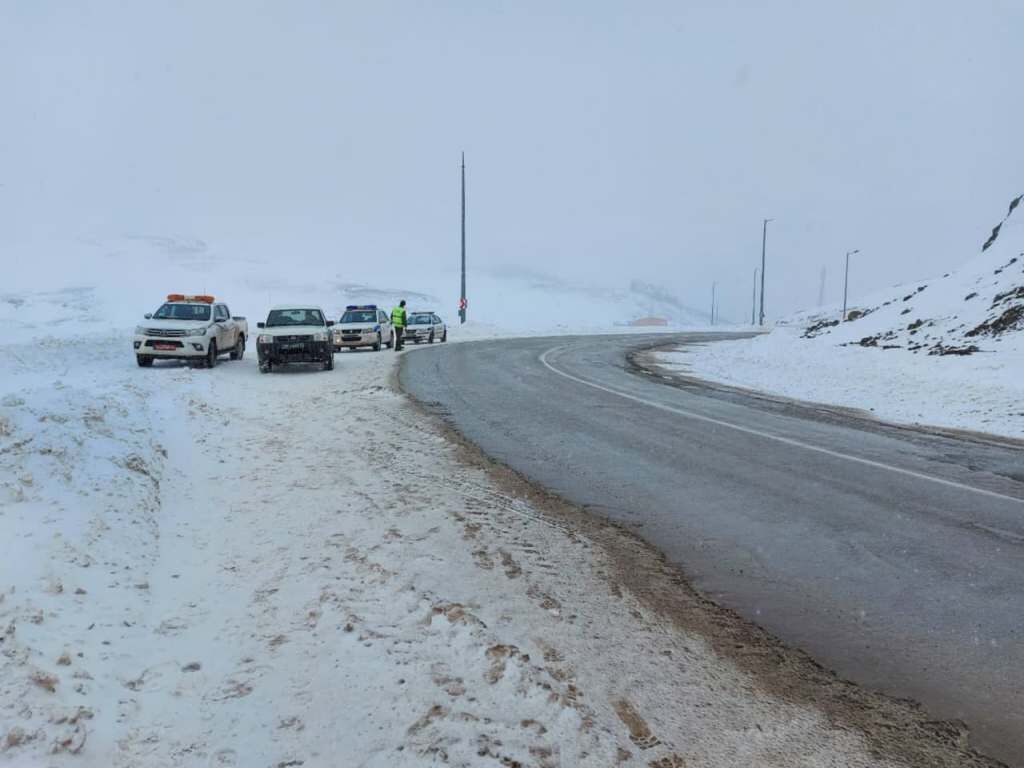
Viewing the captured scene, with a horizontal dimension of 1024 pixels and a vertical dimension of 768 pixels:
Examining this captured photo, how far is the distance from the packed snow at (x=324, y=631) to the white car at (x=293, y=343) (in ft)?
34.0

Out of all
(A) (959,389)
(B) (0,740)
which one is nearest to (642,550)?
(B) (0,740)

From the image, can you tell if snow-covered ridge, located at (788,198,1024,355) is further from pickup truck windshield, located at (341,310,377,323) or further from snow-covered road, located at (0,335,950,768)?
snow-covered road, located at (0,335,950,768)

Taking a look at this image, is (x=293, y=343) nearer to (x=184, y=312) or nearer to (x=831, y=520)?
(x=184, y=312)

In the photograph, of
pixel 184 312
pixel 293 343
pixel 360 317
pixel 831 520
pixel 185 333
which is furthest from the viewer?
pixel 360 317

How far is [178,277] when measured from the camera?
3949 inches

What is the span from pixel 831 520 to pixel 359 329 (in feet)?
71.7

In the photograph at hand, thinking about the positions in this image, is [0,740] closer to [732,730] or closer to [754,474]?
[732,730]

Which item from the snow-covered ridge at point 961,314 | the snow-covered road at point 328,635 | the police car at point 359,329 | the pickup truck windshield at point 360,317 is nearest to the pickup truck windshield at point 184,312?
the police car at point 359,329

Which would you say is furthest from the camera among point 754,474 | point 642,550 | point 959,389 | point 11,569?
point 959,389

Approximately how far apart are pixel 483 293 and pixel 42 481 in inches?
6232

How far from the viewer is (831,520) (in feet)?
19.0

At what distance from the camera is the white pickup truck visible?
1717cm

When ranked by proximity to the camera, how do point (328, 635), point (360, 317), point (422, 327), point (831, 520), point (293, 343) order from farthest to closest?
point (422, 327) < point (360, 317) < point (293, 343) < point (831, 520) < point (328, 635)

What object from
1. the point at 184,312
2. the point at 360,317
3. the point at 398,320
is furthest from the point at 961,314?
the point at 184,312
